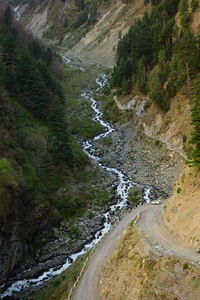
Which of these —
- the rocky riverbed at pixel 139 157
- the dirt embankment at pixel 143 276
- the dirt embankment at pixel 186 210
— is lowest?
the dirt embankment at pixel 143 276

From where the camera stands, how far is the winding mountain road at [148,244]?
2264 cm

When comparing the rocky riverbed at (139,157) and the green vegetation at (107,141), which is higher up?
the green vegetation at (107,141)

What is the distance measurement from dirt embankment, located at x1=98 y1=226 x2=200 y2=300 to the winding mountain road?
0.58m

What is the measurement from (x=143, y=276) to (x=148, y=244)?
272cm

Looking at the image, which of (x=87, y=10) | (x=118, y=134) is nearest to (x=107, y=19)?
(x=87, y=10)

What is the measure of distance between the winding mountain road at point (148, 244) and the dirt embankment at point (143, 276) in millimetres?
578

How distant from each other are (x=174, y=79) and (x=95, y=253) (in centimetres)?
3871

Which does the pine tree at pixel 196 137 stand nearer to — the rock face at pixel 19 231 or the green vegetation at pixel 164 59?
the rock face at pixel 19 231

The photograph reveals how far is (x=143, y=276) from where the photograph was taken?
2192 centimetres

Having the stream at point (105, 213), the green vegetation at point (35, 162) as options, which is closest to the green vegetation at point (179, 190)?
the stream at point (105, 213)

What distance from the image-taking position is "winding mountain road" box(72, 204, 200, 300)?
74.3 ft

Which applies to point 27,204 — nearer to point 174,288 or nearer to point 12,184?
point 12,184

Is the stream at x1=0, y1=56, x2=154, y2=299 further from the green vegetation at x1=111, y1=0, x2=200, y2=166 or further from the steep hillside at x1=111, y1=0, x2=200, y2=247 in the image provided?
the green vegetation at x1=111, y1=0, x2=200, y2=166

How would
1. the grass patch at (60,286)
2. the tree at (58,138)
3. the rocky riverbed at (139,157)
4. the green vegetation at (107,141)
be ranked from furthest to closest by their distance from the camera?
the green vegetation at (107,141) → the rocky riverbed at (139,157) → the tree at (58,138) → the grass patch at (60,286)
